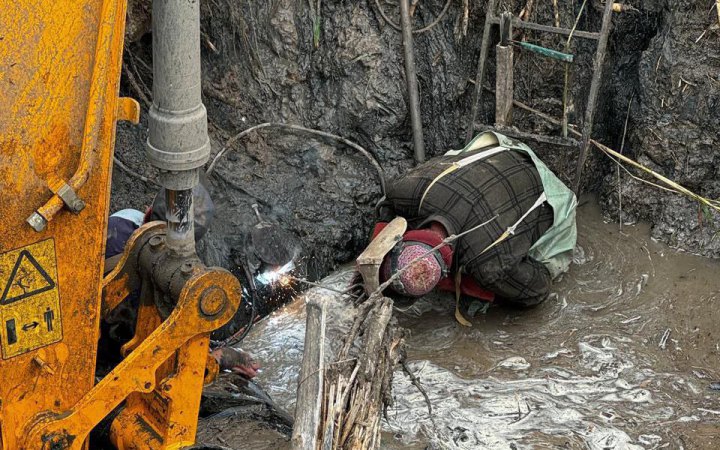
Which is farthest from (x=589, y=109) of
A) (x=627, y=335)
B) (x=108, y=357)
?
(x=108, y=357)

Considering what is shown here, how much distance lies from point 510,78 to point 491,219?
1.50 metres

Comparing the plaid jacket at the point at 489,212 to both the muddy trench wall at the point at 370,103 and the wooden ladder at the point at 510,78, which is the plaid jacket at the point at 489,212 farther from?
the muddy trench wall at the point at 370,103

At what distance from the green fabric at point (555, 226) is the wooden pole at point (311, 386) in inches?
89.9

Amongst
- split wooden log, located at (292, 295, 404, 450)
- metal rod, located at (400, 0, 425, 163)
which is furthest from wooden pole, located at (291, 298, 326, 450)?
metal rod, located at (400, 0, 425, 163)

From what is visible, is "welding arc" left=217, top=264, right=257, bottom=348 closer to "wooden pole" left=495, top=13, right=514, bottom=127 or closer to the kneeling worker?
the kneeling worker

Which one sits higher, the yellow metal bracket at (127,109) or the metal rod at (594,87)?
the yellow metal bracket at (127,109)

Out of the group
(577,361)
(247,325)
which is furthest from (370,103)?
(577,361)

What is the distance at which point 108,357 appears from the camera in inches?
187

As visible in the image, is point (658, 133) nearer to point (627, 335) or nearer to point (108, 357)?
point (627, 335)

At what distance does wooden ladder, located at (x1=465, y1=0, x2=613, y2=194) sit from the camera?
6.38 metres

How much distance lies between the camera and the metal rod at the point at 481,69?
261 inches

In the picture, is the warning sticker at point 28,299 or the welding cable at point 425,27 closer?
the warning sticker at point 28,299

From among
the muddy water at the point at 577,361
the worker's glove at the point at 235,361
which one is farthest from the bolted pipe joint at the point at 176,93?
the muddy water at the point at 577,361

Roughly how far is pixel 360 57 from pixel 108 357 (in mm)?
3341
